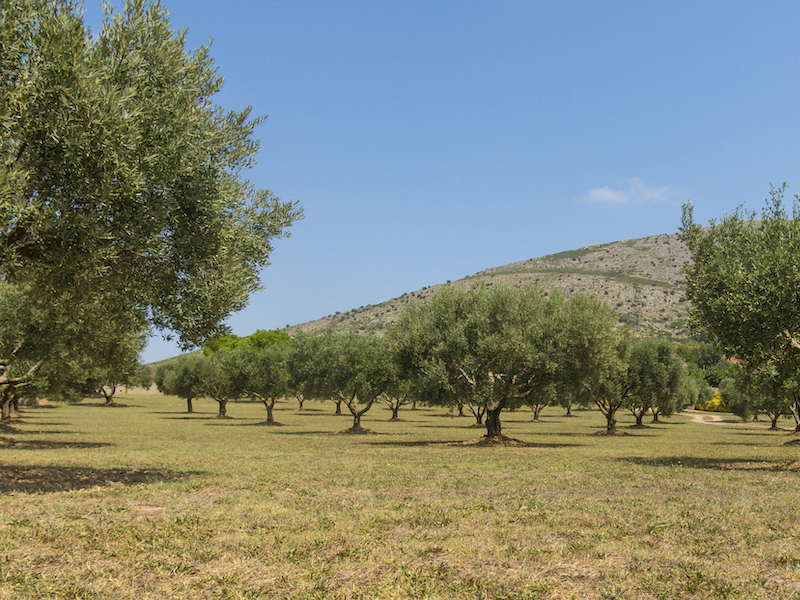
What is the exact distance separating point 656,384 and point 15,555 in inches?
2945

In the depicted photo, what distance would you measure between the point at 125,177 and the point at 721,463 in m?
30.2

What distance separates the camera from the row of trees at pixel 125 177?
14086 mm

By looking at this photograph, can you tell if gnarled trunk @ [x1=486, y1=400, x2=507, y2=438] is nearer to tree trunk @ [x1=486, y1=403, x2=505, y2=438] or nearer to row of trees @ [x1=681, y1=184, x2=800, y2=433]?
tree trunk @ [x1=486, y1=403, x2=505, y2=438]

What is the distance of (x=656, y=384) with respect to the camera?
74.4 m

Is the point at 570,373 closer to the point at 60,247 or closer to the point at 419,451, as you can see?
the point at 419,451

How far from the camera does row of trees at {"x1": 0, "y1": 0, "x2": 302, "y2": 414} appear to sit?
1409 cm

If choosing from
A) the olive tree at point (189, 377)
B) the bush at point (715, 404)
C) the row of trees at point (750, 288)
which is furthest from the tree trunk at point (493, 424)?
the bush at point (715, 404)

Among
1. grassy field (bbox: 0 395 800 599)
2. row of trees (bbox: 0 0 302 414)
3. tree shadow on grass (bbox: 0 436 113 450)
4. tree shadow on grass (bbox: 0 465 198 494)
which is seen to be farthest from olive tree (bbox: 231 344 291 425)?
row of trees (bbox: 0 0 302 414)

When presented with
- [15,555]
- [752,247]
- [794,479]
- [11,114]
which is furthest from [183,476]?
[752,247]

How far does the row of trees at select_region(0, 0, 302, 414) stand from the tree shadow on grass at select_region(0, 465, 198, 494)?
4847 millimetres

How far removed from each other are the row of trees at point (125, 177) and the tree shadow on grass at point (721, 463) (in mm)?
21958

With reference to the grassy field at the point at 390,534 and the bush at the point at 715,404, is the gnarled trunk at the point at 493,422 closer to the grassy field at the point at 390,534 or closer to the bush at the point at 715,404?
the grassy field at the point at 390,534

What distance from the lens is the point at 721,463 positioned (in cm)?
3088

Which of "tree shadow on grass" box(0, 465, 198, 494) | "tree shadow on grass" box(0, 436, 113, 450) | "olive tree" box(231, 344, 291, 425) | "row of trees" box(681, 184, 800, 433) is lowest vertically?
"tree shadow on grass" box(0, 436, 113, 450)
